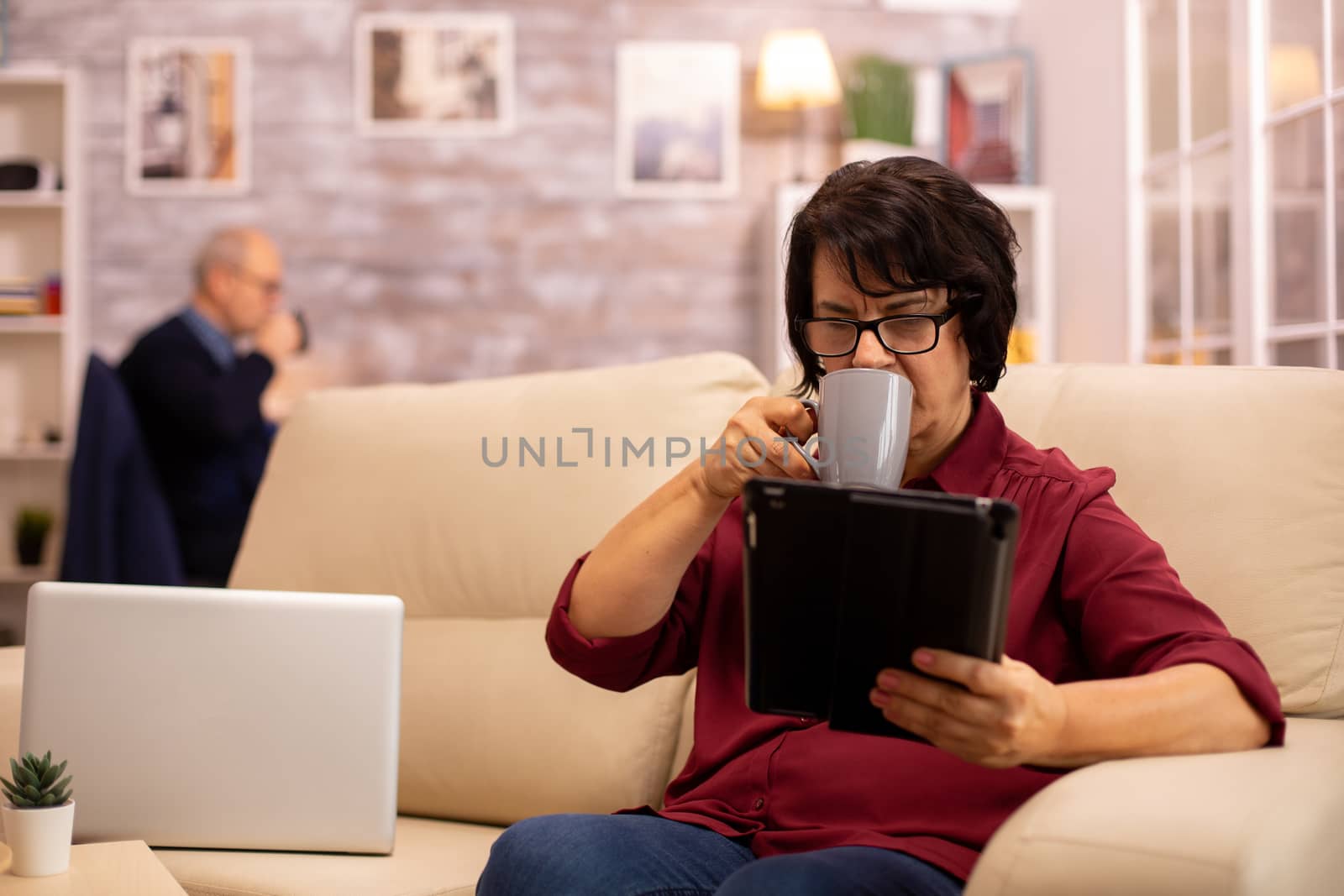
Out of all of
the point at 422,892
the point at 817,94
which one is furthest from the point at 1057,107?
the point at 422,892

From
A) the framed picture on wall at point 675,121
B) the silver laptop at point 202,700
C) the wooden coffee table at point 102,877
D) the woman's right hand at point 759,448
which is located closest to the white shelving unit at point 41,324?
the framed picture on wall at point 675,121

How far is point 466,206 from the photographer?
162 inches

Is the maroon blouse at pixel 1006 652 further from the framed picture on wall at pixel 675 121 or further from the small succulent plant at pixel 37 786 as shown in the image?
the framed picture on wall at pixel 675 121

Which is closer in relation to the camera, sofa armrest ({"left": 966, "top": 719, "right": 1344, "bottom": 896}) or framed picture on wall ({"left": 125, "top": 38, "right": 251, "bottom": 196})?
sofa armrest ({"left": 966, "top": 719, "right": 1344, "bottom": 896})

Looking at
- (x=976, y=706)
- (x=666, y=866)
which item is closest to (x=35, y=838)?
(x=666, y=866)

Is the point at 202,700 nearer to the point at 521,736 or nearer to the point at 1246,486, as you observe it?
the point at 521,736

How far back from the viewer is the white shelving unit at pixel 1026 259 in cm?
380

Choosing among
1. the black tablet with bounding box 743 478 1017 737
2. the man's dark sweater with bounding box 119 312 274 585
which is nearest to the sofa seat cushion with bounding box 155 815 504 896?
the black tablet with bounding box 743 478 1017 737

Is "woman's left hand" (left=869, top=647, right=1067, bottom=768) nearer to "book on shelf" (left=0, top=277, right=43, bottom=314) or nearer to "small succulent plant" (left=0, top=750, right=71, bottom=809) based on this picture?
"small succulent plant" (left=0, top=750, right=71, bottom=809)

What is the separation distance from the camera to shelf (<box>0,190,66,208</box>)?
3.85 metres

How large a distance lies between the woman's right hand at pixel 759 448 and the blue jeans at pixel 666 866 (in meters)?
0.33

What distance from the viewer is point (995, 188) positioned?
12.8 ft

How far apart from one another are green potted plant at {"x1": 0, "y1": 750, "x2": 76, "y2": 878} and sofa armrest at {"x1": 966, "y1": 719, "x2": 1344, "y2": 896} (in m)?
0.83

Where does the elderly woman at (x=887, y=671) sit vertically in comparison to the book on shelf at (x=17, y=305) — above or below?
below
